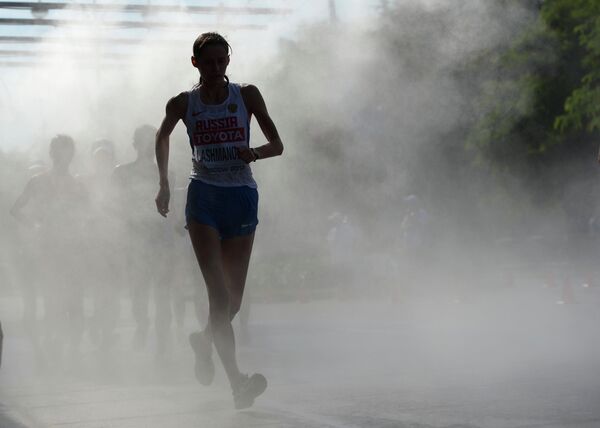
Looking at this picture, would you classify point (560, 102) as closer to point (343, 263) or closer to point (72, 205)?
point (343, 263)

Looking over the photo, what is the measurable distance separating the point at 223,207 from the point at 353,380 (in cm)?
215

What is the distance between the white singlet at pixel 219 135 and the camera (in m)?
6.57

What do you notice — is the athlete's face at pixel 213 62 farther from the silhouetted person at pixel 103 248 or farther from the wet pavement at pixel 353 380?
the silhouetted person at pixel 103 248

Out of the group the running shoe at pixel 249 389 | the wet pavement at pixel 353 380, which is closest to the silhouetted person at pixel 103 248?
the wet pavement at pixel 353 380

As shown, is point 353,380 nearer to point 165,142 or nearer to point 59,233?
point 165,142

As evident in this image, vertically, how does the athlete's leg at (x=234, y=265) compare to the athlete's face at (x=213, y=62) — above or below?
below

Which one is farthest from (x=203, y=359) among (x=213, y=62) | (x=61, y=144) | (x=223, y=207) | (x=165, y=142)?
(x=61, y=144)

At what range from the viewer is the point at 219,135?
657 centimetres

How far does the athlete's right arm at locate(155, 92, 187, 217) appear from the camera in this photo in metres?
6.61

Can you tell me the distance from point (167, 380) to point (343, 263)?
14.6 m

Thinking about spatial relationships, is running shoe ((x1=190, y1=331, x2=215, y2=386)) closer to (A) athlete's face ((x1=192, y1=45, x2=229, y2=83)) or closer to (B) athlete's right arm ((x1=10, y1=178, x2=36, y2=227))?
(A) athlete's face ((x1=192, y1=45, x2=229, y2=83))

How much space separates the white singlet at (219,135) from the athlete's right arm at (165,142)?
42 mm

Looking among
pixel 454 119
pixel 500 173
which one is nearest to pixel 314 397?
pixel 454 119

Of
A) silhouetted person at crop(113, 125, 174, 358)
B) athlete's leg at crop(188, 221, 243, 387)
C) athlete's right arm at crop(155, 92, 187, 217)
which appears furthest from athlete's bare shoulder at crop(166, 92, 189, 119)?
silhouetted person at crop(113, 125, 174, 358)
